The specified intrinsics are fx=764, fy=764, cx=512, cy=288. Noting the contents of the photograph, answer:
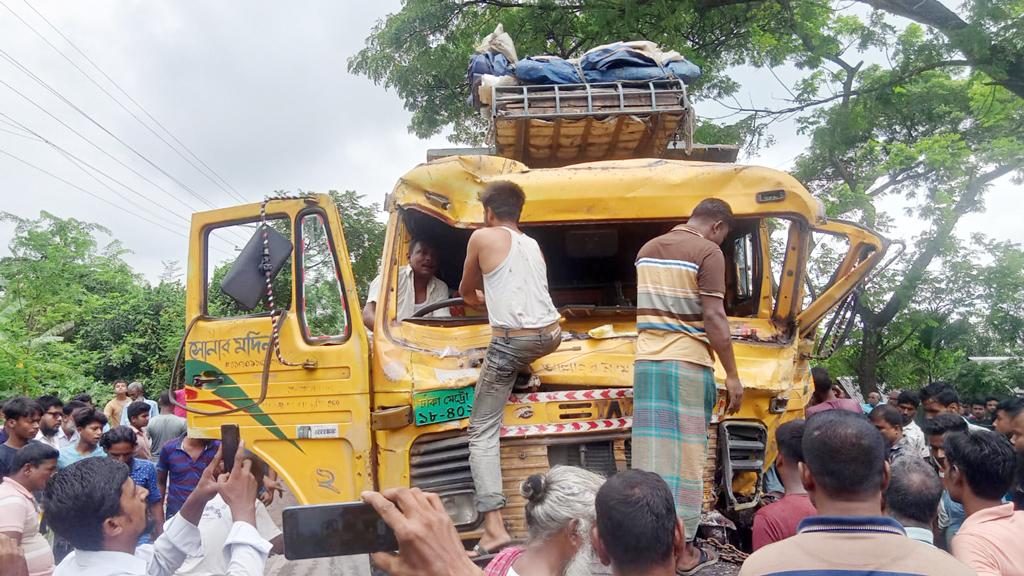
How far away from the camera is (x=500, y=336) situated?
3588 millimetres

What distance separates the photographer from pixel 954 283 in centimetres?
1309

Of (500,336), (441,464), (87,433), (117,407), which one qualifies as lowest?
(117,407)

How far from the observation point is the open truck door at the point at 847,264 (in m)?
4.37

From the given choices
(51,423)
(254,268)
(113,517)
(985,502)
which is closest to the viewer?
(113,517)

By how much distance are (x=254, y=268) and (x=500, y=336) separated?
4.04 ft

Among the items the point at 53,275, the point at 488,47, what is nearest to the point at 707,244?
the point at 488,47

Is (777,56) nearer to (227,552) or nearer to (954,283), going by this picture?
(954,283)

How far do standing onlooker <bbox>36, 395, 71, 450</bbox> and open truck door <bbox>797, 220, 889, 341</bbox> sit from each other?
19.8 feet

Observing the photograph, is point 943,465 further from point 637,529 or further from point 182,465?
point 182,465

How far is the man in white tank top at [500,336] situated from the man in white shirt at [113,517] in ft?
4.13

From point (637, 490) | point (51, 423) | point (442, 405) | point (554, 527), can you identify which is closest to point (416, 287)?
point (442, 405)

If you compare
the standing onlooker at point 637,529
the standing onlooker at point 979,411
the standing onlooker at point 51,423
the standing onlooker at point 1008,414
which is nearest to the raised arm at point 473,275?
the standing onlooker at point 637,529

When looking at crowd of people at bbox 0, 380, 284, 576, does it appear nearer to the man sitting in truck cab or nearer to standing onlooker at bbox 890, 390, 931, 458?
the man sitting in truck cab

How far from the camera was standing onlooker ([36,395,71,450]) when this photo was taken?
6.67 m
